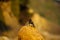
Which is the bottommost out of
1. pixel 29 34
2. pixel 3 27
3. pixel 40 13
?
pixel 29 34

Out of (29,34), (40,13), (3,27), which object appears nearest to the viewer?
(29,34)

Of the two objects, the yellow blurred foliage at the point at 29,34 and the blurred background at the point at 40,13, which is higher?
the blurred background at the point at 40,13

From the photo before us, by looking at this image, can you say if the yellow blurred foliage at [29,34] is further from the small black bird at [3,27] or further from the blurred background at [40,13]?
the blurred background at [40,13]

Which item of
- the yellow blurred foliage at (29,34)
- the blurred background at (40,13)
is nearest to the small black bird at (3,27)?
the blurred background at (40,13)

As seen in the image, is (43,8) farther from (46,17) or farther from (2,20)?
(2,20)

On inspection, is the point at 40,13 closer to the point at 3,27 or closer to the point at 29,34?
the point at 3,27

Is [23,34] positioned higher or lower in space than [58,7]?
lower

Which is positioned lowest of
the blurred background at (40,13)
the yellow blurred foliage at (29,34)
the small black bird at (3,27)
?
the yellow blurred foliage at (29,34)

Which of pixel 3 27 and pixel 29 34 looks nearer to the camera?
pixel 29 34

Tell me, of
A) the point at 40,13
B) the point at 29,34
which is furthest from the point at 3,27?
the point at 40,13

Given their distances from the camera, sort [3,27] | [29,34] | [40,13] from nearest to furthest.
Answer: [29,34] < [3,27] < [40,13]

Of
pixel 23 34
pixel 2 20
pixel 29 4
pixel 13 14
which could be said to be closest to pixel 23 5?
pixel 29 4
